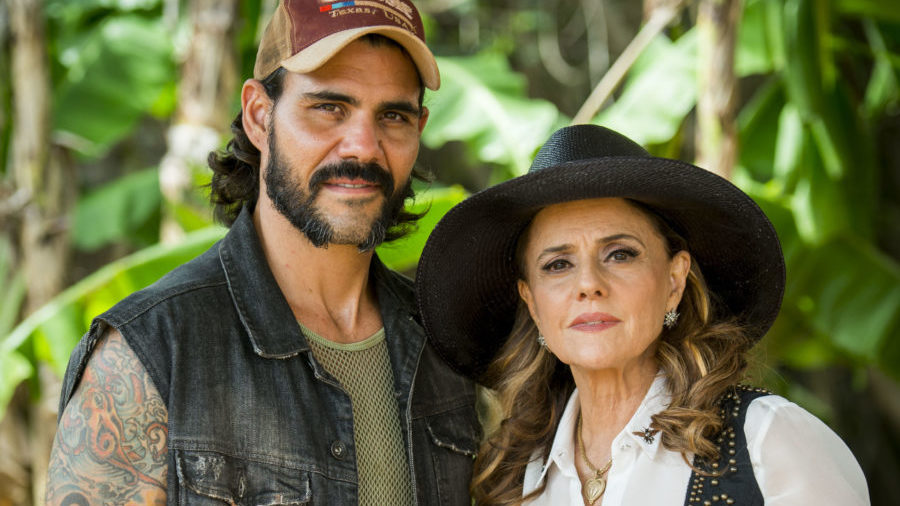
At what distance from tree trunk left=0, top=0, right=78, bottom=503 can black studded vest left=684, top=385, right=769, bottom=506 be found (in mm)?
4021

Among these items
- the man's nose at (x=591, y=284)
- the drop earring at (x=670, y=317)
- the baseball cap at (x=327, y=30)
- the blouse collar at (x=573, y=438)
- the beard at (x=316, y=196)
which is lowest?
the blouse collar at (x=573, y=438)

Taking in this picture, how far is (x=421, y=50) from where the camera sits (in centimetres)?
→ 283

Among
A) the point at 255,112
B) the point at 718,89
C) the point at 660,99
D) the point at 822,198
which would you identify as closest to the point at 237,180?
the point at 255,112

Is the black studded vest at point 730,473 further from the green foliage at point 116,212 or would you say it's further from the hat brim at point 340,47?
the green foliage at point 116,212

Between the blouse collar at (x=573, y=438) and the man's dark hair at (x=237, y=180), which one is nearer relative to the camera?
the blouse collar at (x=573, y=438)

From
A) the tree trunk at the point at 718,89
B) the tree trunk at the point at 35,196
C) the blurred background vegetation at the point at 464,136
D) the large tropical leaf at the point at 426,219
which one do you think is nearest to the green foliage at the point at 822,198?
the blurred background vegetation at the point at 464,136

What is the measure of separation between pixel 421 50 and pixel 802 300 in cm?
325

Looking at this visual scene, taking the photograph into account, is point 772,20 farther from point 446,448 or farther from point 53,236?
point 53,236

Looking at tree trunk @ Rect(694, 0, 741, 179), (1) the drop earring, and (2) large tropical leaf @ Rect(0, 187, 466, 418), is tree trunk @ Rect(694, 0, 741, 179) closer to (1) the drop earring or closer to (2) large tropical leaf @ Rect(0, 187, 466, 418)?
(2) large tropical leaf @ Rect(0, 187, 466, 418)

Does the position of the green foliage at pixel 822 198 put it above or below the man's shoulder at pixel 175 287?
above

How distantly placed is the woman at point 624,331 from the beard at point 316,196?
23 centimetres

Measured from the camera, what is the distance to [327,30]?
107 inches

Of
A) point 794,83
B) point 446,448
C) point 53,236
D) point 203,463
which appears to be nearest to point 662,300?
point 446,448

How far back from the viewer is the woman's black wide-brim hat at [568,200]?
2.61 metres
